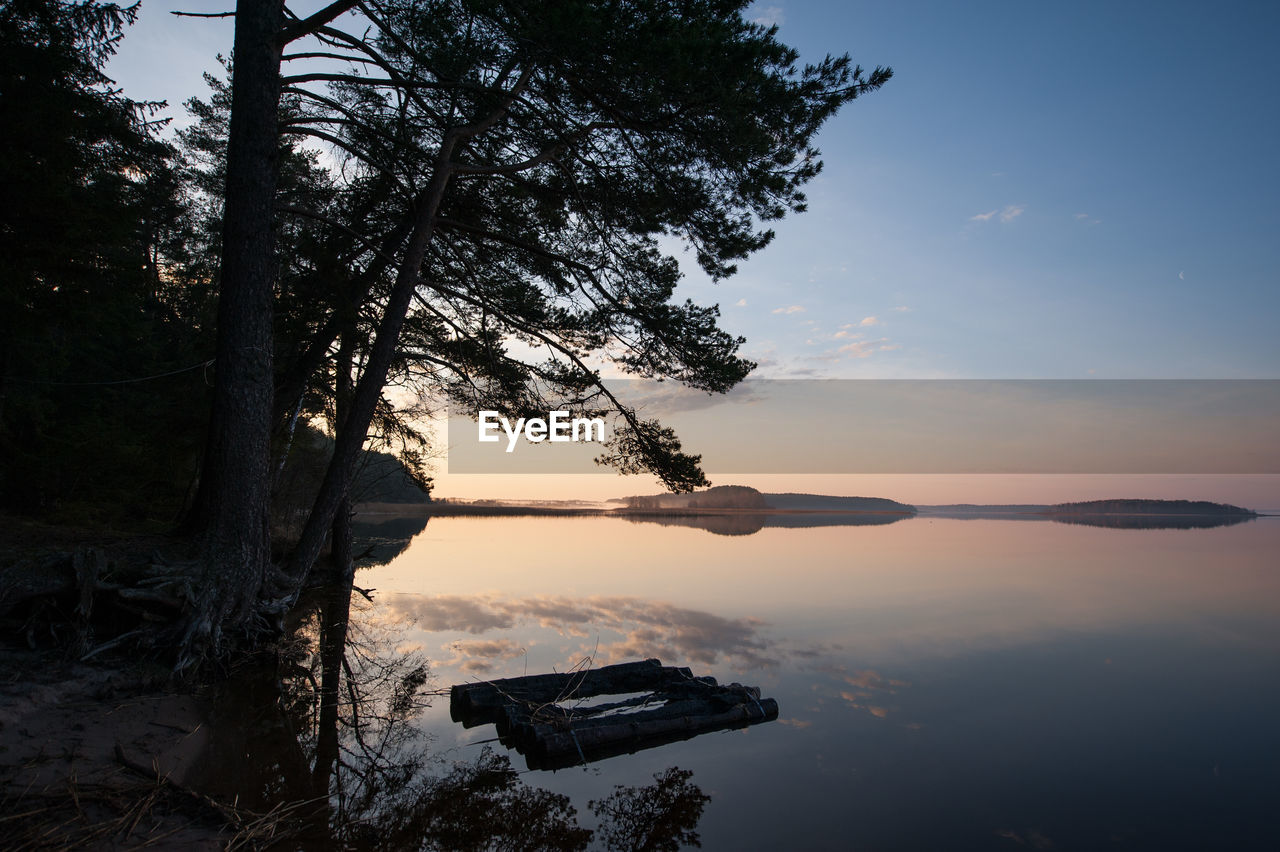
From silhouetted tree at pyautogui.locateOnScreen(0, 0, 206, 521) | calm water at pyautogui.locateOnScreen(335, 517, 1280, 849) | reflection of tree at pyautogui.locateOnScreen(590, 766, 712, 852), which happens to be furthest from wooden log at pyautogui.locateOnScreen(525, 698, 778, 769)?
silhouetted tree at pyautogui.locateOnScreen(0, 0, 206, 521)

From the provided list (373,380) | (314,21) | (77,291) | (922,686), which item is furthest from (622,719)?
(77,291)

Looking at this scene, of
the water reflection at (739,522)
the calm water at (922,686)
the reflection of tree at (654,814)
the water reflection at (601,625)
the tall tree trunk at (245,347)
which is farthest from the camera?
the water reflection at (739,522)

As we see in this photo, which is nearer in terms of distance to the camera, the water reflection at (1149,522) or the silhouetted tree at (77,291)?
the silhouetted tree at (77,291)

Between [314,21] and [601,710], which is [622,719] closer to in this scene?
[601,710]

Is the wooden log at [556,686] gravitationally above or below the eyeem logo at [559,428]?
below

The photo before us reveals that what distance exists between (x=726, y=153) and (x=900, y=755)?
7283mm

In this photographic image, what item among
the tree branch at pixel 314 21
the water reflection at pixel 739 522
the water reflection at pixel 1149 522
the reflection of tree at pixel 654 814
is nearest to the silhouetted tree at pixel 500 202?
the tree branch at pixel 314 21

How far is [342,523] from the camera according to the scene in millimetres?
13922

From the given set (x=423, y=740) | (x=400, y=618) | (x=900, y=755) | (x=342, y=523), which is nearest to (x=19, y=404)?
(x=342, y=523)

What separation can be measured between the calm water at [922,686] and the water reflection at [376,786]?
0.27 metres

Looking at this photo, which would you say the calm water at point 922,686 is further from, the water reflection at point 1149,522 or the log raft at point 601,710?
the water reflection at point 1149,522

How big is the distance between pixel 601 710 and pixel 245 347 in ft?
18.9

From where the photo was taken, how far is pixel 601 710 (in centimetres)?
729

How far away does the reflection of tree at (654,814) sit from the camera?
4727mm
